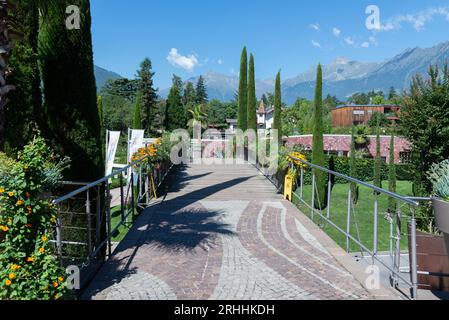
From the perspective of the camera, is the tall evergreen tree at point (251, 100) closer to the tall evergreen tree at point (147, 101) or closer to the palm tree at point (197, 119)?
the palm tree at point (197, 119)

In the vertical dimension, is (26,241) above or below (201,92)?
below

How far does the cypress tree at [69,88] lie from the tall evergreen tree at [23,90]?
32.2 inches

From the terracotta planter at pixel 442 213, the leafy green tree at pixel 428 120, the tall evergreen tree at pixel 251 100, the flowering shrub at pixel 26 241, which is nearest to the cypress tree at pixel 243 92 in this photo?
the tall evergreen tree at pixel 251 100

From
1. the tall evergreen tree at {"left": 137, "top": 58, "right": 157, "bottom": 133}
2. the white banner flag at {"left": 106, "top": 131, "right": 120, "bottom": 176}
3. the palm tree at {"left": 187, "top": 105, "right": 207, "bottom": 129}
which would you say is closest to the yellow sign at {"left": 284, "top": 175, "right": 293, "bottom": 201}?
the white banner flag at {"left": 106, "top": 131, "right": 120, "bottom": 176}

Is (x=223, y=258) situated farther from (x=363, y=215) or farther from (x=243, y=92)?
(x=363, y=215)

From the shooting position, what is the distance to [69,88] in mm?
5824

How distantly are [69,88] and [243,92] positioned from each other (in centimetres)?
1770

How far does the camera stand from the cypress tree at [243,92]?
2225cm

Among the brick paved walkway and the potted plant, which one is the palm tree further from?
the potted plant

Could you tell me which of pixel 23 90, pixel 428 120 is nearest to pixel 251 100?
pixel 428 120
